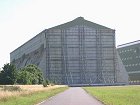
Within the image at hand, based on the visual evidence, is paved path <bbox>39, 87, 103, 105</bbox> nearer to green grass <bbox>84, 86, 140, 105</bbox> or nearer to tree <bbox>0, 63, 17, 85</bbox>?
green grass <bbox>84, 86, 140, 105</bbox>

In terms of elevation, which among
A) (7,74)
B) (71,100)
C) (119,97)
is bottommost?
(71,100)

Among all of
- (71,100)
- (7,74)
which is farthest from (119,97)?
(7,74)

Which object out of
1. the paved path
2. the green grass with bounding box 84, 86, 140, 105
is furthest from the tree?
the paved path

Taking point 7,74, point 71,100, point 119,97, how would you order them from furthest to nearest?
point 7,74, point 119,97, point 71,100

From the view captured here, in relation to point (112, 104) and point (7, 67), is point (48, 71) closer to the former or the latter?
point (7, 67)

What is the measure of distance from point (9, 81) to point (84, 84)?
116 m

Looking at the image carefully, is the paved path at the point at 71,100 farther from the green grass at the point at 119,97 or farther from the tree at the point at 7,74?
the tree at the point at 7,74

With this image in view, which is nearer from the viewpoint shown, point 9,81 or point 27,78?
point 9,81

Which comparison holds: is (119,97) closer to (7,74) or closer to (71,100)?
(71,100)

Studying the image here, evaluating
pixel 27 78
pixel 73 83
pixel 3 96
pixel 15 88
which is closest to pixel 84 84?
pixel 73 83

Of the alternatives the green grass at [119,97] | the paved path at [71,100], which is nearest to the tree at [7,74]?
the green grass at [119,97]

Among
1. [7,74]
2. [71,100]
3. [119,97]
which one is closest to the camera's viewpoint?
[71,100]

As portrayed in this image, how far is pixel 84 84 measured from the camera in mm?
192000

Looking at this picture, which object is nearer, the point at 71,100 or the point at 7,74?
the point at 71,100
